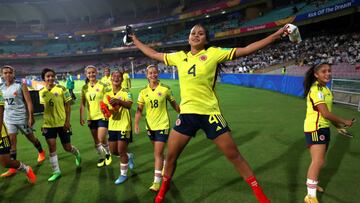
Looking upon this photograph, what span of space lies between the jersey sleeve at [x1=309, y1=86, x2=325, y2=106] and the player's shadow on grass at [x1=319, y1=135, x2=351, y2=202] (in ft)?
4.83

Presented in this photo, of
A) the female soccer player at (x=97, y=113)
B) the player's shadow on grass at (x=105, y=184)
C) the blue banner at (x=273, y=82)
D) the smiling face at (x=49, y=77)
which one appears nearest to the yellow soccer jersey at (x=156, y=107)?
the player's shadow on grass at (x=105, y=184)

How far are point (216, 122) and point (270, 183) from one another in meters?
2.16

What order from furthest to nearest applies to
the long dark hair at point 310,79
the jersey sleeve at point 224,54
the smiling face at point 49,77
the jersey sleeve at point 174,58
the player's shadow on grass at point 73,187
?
the smiling face at point 49,77, the player's shadow on grass at point 73,187, the long dark hair at point 310,79, the jersey sleeve at point 174,58, the jersey sleeve at point 224,54

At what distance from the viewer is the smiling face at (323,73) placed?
11.8 feet

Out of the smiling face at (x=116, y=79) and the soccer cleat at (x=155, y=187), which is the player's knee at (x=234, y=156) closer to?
the soccer cleat at (x=155, y=187)

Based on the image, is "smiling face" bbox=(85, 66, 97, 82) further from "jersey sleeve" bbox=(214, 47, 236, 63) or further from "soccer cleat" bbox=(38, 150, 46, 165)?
"jersey sleeve" bbox=(214, 47, 236, 63)

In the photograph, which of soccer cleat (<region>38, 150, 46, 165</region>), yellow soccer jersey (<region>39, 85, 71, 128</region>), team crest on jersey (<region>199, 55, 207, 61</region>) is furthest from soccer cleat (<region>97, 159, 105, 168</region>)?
team crest on jersey (<region>199, 55, 207, 61</region>)

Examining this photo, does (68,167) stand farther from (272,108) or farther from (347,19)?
(347,19)

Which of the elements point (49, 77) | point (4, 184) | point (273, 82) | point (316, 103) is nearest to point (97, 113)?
point (49, 77)

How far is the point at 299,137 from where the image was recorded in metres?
7.20

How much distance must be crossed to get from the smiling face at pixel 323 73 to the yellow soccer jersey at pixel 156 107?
7.60 ft

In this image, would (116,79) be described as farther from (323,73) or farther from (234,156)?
(323,73)

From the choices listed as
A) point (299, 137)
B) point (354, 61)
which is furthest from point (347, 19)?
point (299, 137)

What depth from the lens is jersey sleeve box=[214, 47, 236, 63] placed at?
296cm
